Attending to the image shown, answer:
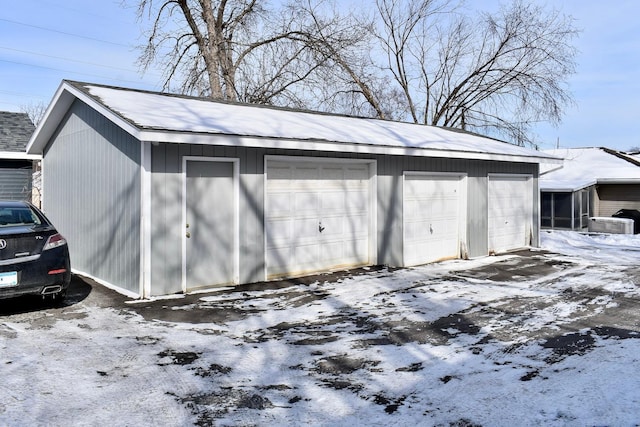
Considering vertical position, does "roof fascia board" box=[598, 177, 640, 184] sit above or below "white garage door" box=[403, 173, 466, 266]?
above

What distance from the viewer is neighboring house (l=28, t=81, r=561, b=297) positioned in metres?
7.23

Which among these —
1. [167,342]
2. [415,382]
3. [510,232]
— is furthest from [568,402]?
[510,232]

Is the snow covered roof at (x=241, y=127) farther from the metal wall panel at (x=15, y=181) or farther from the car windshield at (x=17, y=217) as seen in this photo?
the metal wall panel at (x=15, y=181)

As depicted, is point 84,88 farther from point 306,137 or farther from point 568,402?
point 568,402

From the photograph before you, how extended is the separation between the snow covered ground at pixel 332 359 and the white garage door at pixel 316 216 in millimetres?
1161

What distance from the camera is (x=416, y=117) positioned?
27656mm

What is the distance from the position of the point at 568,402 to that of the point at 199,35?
68.6ft

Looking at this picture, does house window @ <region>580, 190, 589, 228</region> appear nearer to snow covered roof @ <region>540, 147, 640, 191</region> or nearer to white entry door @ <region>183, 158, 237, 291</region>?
snow covered roof @ <region>540, 147, 640, 191</region>

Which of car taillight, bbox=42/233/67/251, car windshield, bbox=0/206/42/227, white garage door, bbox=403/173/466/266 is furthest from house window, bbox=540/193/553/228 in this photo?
car windshield, bbox=0/206/42/227

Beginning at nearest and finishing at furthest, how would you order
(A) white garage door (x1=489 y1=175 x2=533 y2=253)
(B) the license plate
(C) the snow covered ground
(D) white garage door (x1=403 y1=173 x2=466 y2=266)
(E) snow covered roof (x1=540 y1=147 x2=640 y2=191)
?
(C) the snow covered ground
(B) the license plate
(D) white garage door (x1=403 y1=173 x2=466 y2=266)
(A) white garage door (x1=489 y1=175 x2=533 y2=253)
(E) snow covered roof (x1=540 y1=147 x2=640 y2=191)

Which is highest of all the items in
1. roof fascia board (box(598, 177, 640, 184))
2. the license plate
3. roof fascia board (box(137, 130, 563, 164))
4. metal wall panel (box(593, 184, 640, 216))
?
roof fascia board (box(598, 177, 640, 184))

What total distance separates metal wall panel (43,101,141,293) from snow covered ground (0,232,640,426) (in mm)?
872

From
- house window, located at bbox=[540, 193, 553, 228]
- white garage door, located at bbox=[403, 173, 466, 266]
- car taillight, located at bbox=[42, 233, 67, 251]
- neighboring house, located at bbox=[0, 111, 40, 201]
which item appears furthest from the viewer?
house window, located at bbox=[540, 193, 553, 228]

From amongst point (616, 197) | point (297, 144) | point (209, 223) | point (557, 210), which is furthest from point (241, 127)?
point (616, 197)
